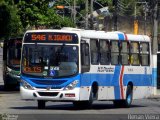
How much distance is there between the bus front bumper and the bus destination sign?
1.86 metres

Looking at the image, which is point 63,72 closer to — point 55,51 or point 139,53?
point 55,51

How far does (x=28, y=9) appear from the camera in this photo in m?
43.0

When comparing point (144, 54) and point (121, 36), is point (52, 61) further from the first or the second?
point (144, 54)

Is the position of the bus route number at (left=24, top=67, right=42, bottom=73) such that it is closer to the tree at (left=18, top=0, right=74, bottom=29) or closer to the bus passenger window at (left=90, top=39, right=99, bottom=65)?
the bus passenger window at (left=90, top=39, right=99, bottom=65)

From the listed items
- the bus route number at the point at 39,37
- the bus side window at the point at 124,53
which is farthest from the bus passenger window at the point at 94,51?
the bus side window at the point at 124,53

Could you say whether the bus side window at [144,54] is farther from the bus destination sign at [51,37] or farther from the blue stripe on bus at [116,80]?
the bus destination sign at [51,37]

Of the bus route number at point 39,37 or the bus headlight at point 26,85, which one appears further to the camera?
the bus route number at point 39,37

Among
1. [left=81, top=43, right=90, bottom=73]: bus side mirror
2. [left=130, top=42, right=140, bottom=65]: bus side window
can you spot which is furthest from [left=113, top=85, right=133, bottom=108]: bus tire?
[left=81, top=43, right=90, bottom=73]: bus side mirror

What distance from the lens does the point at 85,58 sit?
2714 centimetres

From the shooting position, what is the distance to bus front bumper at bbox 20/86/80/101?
26.4 meters

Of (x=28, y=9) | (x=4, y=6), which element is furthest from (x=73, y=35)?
(x=28, y=9)

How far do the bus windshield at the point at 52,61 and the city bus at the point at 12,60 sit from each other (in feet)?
55.7

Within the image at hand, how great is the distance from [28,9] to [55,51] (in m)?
16.4

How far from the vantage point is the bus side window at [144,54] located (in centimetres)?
3136
